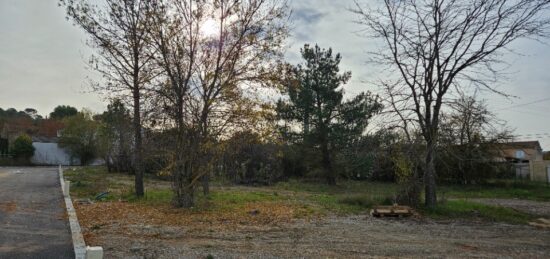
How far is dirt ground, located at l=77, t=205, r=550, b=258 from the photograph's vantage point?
807 cm

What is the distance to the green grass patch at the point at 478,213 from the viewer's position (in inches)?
533

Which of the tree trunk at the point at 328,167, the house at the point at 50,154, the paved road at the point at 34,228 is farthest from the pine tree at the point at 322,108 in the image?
the house at the point at 50,154

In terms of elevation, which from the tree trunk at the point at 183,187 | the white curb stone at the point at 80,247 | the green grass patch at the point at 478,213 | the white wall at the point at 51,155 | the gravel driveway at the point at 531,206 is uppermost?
the white wall at the point at 51,155

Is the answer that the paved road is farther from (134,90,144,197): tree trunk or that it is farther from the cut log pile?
the cut log pile

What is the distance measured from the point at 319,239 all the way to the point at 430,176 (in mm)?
6744

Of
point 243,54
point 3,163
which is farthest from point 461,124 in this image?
point 3,163

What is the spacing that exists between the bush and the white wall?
5.38 ft

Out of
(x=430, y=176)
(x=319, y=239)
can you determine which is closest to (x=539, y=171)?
(x=430, y=176)

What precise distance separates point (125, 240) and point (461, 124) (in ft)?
38.5

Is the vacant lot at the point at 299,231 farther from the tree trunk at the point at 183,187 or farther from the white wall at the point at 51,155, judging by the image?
the white wall at the point at 51,155

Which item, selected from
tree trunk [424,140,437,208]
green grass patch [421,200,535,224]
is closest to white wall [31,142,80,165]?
tree trunk [424,140,437,208]

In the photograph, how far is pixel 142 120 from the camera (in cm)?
1653

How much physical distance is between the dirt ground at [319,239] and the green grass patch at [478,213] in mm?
1247

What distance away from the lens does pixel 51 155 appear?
6138cm
